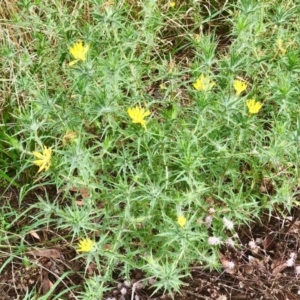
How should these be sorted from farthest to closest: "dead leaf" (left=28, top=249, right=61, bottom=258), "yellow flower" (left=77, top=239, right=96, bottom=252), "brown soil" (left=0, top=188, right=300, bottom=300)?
1. "dead leaf" (left=28, top=249, right=61, bottom=258)
2. "brown soil" (left=0, top=188, right=300, bottom=300)
3. "yellow flower" (left=77, top=239, right=96, bottom=252)

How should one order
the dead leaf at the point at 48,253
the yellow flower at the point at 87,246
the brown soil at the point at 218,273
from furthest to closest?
the dead leaf at the point at 48,253 < the brown soil at the point at 218,273 < the yellow flower at the point at 87,246

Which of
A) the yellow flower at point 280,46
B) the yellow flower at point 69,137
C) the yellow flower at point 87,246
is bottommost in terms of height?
the yellow flower at point 87,246

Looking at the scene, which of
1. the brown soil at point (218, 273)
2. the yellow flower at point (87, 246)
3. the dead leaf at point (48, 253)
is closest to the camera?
the yellow flower at point (87, 246)

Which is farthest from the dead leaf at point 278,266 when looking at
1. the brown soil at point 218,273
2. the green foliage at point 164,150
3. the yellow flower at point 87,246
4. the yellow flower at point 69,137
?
the yellow flower at point 69,137

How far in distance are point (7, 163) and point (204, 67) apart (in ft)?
3.14

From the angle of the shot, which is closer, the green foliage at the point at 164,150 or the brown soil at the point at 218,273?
the green foliage at the point at 164,150

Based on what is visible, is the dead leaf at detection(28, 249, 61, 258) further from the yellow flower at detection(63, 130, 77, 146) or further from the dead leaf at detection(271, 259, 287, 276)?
the dead leaf at detection(271, 259, 287, 276)

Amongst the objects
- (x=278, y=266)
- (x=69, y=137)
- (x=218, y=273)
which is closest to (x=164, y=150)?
(x=69, y=137)

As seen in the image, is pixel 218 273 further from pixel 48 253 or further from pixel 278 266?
pixel 48 253

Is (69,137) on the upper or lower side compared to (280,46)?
lower

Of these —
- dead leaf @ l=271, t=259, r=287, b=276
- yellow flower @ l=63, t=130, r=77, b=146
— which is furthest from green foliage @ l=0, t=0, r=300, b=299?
dead leaf @ l=271, t=259, r=287, b=276

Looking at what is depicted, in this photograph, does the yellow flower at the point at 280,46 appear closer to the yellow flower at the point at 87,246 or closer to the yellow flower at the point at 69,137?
the yellow flower at the point at 69,137

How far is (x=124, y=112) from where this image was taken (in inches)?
82.4

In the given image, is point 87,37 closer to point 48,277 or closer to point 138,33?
point 138,33
